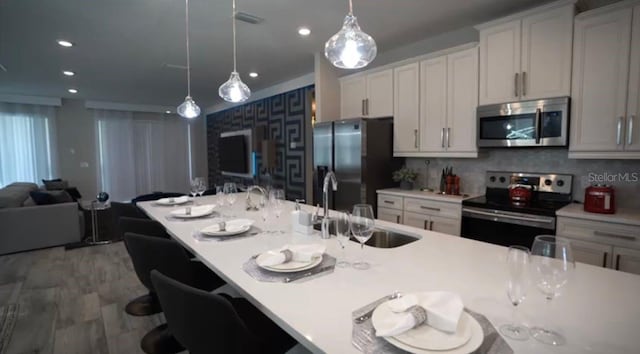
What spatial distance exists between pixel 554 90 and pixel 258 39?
2.85 m

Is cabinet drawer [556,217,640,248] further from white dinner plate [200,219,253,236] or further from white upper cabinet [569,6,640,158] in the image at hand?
white dinner plate [200,219,253,236]

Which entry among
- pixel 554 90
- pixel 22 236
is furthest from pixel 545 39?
pixel 22 236

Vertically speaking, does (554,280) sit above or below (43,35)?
below

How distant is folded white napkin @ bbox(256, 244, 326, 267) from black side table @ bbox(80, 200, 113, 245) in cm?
412

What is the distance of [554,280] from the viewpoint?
81 cm

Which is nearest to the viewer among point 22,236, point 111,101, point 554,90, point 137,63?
point 554,90

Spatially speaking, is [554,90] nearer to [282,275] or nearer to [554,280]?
[554,280]

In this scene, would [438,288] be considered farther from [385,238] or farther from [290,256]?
[385,238]

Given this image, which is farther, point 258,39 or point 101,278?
point 258,39

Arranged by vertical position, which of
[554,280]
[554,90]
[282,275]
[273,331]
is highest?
[554,90]

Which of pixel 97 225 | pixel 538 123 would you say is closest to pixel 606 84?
pixel 538 123

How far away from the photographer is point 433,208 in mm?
3066

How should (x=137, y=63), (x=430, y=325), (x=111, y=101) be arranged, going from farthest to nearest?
(x=111, y=101) < (x=137, y=63) < (x=430, y=325)

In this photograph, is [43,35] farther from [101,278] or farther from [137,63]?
[101,278]
